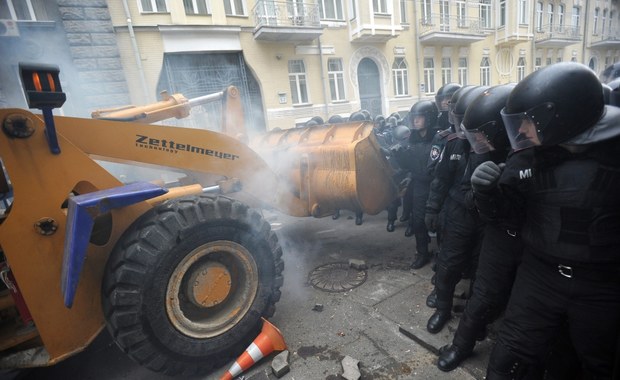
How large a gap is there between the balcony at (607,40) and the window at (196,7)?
30361mm

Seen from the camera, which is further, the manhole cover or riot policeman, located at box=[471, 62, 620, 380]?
the manhole cover

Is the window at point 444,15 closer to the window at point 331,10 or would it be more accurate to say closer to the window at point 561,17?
the window at point 331,10

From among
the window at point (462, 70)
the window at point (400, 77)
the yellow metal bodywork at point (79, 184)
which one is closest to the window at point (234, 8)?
the window at point (400, 77)

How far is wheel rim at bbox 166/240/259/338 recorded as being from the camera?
Answer: 237cm

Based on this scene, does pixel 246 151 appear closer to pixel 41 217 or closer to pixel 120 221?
pixel 120 221

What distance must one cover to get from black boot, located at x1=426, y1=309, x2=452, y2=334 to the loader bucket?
1.62m

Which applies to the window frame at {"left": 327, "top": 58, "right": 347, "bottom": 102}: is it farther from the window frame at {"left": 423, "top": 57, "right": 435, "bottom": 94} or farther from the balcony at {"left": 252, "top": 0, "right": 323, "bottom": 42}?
the window frame at {"left": 423, "top": 57, "right": 435, "bottom": 94}

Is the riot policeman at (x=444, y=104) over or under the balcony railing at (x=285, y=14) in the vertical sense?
under

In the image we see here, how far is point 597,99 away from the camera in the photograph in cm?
155

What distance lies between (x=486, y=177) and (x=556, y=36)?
92.7 ft

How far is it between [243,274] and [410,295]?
183cm

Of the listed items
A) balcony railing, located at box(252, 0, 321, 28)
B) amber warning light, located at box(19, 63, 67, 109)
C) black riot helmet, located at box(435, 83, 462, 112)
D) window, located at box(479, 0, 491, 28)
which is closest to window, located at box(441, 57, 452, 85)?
window, located at box(479, 0, 491, 28)

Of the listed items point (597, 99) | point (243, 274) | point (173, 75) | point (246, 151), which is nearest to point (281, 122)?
point (173, 75)

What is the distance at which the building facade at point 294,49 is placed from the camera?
31.7 feet
